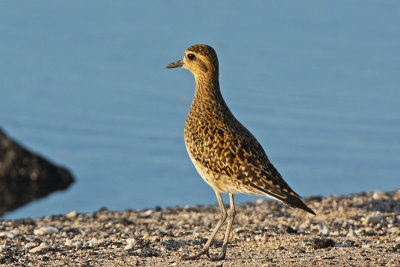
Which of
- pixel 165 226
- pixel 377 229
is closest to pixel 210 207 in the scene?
pixel 165 226

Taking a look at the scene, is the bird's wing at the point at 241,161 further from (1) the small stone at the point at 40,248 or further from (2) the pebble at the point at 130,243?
(1) the small stone at the point at 40,248

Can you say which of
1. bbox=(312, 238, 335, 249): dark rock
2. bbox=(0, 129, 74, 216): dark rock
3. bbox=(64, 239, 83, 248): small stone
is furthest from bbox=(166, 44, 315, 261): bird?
bbox=(0, 129, 74, 216): dark rock

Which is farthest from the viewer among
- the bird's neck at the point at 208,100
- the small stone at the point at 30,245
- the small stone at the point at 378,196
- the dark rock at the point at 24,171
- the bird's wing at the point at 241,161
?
the dark rock at the point at 24,171

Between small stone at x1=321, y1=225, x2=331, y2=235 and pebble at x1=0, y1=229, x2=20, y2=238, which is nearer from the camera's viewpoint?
small stone at x1=321, y1=225, x2=331, y2=235

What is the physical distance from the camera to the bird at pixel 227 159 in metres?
8.03

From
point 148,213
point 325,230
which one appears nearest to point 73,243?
point 148,213

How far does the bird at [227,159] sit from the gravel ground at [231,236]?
1.93 ft

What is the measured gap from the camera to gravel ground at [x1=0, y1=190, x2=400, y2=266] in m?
8.38

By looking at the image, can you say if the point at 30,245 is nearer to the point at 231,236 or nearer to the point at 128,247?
the point at 128,247

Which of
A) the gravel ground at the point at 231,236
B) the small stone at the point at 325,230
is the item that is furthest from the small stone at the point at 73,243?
the small stone at the point at 325,230

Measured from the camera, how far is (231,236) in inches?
380

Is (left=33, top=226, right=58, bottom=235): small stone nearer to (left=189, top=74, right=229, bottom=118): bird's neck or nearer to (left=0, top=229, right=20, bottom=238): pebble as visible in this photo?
(left=0, top=229, right=20, bottom=238): pebble

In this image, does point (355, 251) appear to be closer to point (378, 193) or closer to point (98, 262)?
point (98, 262)

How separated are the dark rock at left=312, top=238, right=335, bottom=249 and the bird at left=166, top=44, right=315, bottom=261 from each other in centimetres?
97
